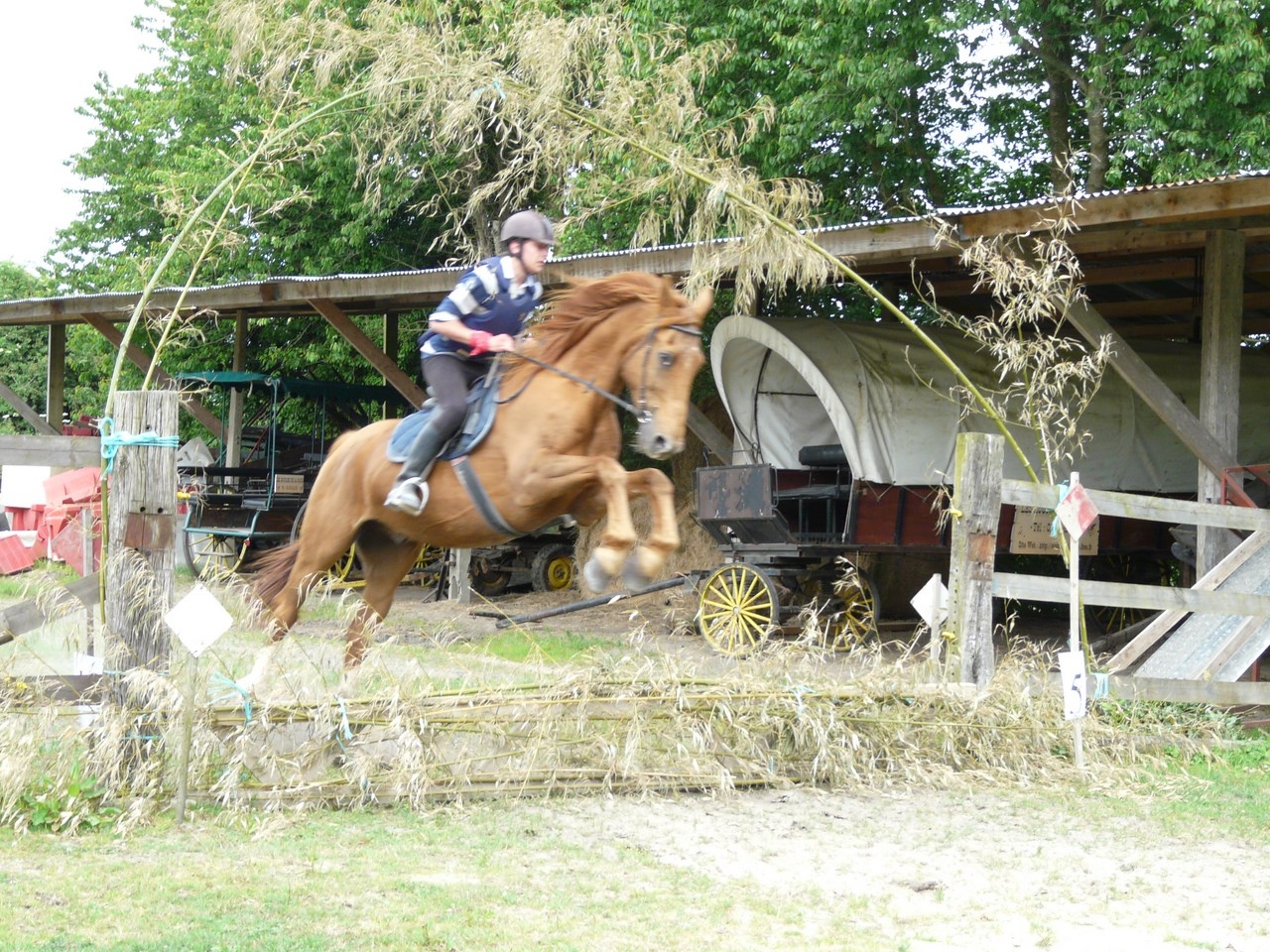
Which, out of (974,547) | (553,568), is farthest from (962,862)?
(553,568)

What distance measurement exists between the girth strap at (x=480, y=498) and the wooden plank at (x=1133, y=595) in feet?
9.09

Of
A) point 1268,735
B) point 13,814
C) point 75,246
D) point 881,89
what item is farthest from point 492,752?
point 75,246

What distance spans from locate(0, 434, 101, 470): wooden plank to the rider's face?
88.3 inches

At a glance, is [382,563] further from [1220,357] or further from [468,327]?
[1220,357]

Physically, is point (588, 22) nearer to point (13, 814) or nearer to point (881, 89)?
point (13, 814)

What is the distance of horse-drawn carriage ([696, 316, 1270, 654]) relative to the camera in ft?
37.4

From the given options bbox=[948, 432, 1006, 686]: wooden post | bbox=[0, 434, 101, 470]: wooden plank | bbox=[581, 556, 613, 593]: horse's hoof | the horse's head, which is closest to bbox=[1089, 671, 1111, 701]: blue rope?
bbox=[948, 432, 1006, 686]: wooden post

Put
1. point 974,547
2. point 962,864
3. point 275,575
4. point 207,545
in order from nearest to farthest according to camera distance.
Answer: point 962,864, point 275,575, point 974,547, point 207,545

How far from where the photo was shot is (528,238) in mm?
5293

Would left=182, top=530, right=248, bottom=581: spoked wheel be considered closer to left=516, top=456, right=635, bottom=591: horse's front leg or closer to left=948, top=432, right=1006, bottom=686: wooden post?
left=948, top=432, right=1006, bottom=686: wooden post

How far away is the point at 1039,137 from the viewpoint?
17.4 meters

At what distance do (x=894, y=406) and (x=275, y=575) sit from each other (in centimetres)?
655

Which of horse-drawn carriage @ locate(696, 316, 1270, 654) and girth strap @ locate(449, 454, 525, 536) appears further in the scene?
horse-drawn carriage @ locate(696, 316, 1270, 654)

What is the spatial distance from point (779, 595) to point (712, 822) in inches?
266
